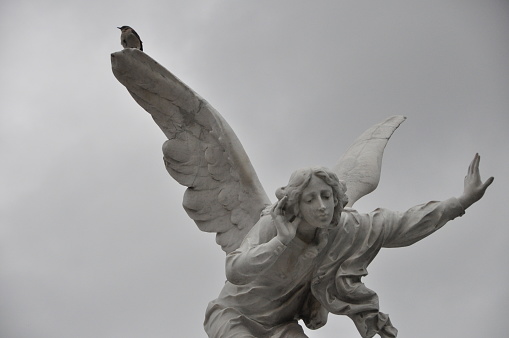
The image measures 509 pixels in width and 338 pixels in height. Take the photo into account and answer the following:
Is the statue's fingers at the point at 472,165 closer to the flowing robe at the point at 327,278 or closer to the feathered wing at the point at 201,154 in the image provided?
the flowing robe at the point at 327,278

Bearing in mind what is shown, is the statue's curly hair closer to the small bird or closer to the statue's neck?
the statue's neck

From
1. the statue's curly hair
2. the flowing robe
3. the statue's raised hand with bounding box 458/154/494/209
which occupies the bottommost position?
Result: the flowing robe

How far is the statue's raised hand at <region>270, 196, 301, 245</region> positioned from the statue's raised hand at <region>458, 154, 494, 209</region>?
65.9 inches

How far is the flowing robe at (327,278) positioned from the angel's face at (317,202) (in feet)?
1.43

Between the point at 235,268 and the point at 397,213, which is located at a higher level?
the point at 397,213

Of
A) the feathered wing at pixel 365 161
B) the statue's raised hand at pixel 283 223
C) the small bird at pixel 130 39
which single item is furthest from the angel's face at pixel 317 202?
the small bird at pixel 130 39

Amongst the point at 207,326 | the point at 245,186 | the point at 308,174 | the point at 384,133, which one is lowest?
the point at 207,326

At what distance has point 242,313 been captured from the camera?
10.7 metres

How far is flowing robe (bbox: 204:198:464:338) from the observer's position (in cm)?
1044

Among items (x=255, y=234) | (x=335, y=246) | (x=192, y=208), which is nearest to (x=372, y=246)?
(x=335, y=246)

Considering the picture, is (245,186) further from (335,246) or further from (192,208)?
(335,246)

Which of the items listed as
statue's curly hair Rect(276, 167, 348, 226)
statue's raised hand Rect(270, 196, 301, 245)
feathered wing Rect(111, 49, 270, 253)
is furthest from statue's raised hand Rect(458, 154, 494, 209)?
feathered wing Rect(111, 49, 270, 253)

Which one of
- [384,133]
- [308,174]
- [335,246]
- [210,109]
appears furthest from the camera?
[384,133]

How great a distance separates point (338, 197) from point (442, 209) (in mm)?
1136
